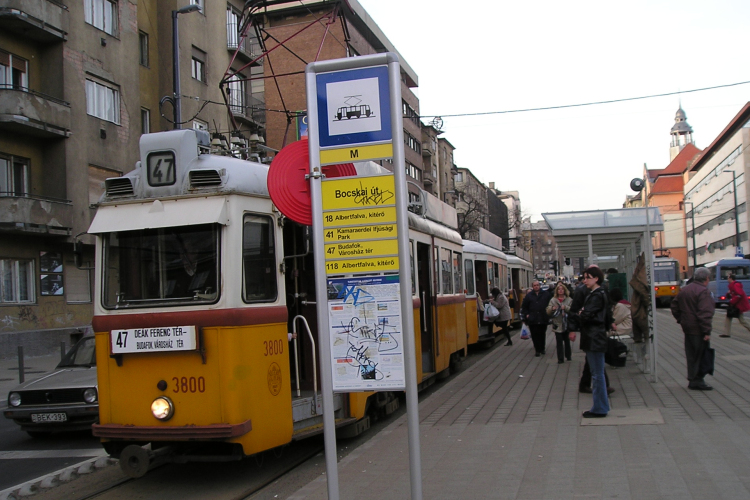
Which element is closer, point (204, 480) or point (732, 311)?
point (204, 480)

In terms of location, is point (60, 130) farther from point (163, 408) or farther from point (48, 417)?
point (163, 408)

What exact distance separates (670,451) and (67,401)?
729 centimetres

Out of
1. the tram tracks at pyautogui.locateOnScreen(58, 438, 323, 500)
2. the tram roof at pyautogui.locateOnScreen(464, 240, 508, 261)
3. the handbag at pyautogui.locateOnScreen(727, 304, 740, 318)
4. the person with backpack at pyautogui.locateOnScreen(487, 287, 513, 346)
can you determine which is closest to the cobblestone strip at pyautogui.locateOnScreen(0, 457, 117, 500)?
the tram tracks at pyautogui.locateOnScreen(58, 438, 323, 500)

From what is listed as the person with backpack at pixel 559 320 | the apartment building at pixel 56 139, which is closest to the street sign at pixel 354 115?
the person with backpack at pixel 559 320

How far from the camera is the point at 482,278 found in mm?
20266

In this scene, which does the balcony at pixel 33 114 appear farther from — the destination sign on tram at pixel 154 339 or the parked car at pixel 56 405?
the destination sign on tram at pixel 154 339

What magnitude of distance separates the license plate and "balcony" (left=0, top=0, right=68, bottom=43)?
18.0 metres

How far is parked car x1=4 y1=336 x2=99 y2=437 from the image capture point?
918 cm

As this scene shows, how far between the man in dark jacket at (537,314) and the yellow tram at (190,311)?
31.3 ft

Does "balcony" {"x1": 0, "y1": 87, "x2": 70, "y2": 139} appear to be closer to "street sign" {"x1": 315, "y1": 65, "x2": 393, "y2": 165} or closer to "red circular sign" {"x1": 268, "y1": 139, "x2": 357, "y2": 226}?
"red circular sign" {"x1": 268, "y1": 139, "x2": 357, "y2": 226}

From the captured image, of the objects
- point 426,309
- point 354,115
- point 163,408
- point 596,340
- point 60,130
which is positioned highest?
point 60,130

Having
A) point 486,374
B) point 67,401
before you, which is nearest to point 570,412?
point 486,374

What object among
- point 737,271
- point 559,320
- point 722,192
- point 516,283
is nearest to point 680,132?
point 722,192

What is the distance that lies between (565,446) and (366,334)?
10.8ft
